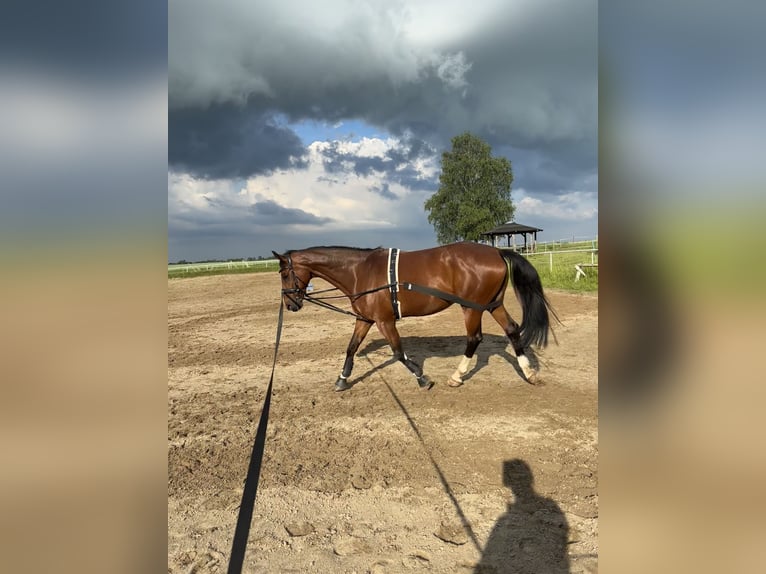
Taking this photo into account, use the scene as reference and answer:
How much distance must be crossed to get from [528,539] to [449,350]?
4.97m

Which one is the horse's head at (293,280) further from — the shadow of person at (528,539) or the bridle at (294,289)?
the shadow of person at (528,539)

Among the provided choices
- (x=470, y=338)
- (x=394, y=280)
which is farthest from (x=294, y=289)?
(x=470, y=338)

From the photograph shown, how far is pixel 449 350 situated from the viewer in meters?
7.36

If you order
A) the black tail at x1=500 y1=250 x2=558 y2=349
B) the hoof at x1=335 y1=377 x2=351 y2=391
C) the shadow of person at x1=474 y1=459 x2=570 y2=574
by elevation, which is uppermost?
the black tail at x1=500 y1=250 x2=558 y2=349

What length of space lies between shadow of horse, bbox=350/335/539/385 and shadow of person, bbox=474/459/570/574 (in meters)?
2.86

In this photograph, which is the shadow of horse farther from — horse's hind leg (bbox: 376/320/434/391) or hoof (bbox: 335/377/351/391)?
horse's hind leg (bbox: 376/320/434/391)

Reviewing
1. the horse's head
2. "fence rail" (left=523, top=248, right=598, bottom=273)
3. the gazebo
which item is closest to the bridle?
the horse's head

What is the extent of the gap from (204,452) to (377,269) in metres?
2.87

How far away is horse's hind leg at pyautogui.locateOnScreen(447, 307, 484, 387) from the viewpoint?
5.14 m

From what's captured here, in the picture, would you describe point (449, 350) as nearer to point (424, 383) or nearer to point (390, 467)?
point (424, 383)

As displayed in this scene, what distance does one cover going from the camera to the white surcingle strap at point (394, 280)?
5.07 meters
